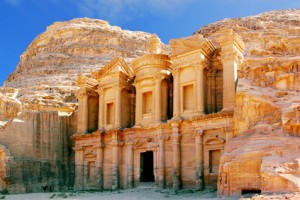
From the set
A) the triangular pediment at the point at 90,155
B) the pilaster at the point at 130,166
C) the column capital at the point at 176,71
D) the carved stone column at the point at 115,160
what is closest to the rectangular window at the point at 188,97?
the column capital at the point at 176,71

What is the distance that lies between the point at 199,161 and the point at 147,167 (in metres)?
7.74

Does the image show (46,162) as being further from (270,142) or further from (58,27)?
(58,27)

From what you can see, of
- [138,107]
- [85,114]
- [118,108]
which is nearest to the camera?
[138,107]

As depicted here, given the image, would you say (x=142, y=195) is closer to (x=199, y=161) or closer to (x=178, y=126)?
(x=199, y=161)

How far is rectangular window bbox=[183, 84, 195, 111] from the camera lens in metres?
30.8

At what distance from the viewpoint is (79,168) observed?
36.2 meters

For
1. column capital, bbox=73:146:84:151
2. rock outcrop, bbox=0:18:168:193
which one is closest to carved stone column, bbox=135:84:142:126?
column capital, bbox=73:146:84:151

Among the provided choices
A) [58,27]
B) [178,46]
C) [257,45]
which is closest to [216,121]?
[178,46]

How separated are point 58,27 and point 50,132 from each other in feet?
101

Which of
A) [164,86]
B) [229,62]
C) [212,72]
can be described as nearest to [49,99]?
[164,86]

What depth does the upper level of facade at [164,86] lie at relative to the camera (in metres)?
29.4

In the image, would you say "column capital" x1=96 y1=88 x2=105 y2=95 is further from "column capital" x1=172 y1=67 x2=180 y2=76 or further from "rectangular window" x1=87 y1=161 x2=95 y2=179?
"column capital" x1=172 y1=67 x2=180 y2=76

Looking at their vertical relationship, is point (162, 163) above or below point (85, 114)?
below

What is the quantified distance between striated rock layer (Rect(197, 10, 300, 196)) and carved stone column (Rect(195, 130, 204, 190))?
6.11 metres
